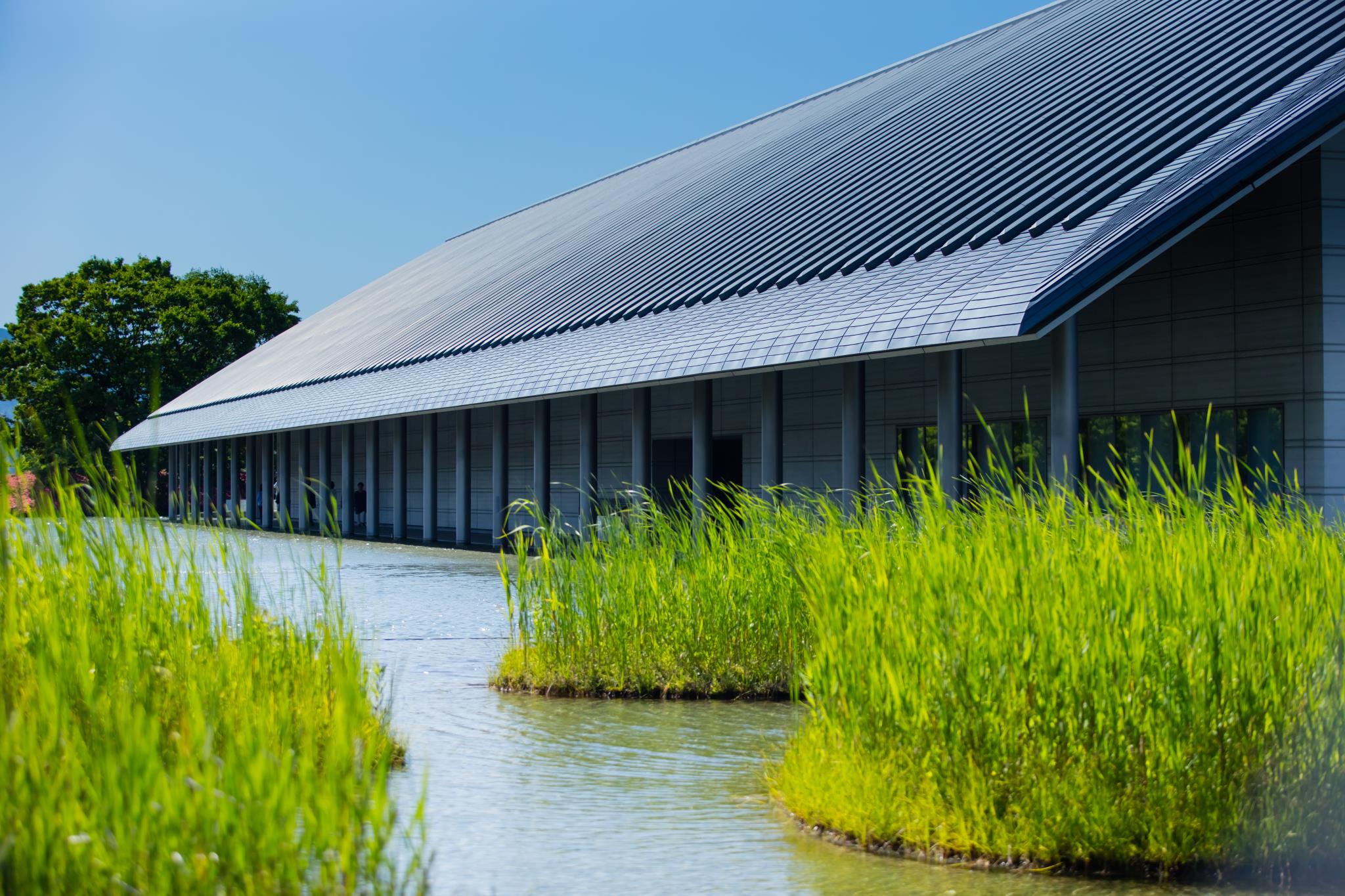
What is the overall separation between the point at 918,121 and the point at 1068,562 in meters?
20.0

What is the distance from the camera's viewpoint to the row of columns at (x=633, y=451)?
48.7 feet

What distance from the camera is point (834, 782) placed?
6477mm

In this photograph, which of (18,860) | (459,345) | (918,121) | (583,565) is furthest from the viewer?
(459,345)

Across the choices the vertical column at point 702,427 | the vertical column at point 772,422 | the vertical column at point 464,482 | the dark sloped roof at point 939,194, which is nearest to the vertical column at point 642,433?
the dark sloped roof at point 939,194

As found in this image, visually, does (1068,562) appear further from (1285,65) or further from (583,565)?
(1285,65)

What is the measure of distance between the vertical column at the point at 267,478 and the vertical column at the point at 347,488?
2.72 m

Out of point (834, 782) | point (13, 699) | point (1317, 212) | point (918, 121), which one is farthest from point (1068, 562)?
point (918, 121)

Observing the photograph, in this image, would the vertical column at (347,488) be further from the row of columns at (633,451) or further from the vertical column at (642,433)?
the vertical column at (642,433)

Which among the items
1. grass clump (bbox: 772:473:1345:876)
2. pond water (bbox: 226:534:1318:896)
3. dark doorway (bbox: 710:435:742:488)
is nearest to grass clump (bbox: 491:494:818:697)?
pond water (bbox: 226:534:1318:896)

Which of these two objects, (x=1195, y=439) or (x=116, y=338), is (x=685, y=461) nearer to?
(x=1195, y=439)

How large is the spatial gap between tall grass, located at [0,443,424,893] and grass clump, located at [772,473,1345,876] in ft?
7.02

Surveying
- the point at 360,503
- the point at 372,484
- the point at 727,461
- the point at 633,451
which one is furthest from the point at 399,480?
the point at 633,451

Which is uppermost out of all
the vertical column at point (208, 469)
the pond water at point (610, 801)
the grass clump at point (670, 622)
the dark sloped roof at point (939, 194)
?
the dark sloped roof at point (939, 194)

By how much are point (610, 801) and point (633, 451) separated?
54.7 ft
